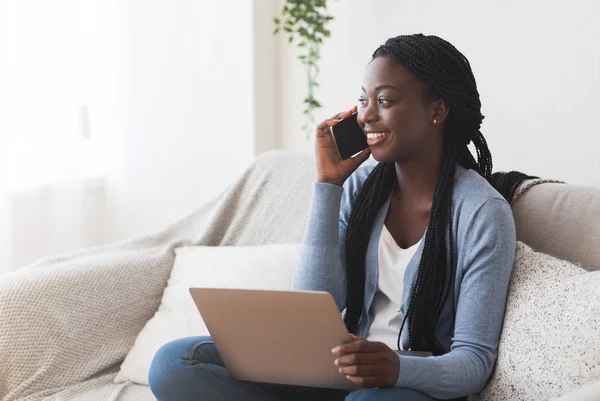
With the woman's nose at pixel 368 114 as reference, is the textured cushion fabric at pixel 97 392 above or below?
below

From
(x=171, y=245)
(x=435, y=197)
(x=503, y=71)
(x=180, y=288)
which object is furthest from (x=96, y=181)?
(x=435, y=197)

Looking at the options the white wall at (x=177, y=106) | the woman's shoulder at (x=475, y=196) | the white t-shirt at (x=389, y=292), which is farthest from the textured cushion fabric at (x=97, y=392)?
the white wall at (x=177, y=106)

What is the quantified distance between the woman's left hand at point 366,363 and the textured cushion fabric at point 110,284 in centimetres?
69

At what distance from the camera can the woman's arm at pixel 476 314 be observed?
1.27 meters

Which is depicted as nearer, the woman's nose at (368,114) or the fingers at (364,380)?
the fingers at (364,380)

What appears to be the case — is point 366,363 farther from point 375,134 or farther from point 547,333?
point 375,134

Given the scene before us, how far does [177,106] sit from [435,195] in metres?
1.56

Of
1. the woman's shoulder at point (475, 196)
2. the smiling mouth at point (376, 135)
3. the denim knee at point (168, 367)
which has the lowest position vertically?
the denim knee at point (168, 367)

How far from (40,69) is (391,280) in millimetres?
1428

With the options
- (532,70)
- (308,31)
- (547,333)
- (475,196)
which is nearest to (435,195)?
(475,196)

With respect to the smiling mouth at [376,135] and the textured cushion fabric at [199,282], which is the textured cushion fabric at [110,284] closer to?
the textured cushion fabric at [199,282]

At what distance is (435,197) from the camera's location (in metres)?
1.46

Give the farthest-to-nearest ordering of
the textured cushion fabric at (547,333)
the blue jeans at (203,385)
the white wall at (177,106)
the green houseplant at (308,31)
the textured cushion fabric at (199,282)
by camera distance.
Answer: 1. the white wall at (177,106)
2. the green houseplant at (308,31)
3. the textured cushion fabric at (199,282)
4. the blue jeans at (203,385)
5. the textured cushion fabric at (547,333)

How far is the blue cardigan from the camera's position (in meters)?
1.28
